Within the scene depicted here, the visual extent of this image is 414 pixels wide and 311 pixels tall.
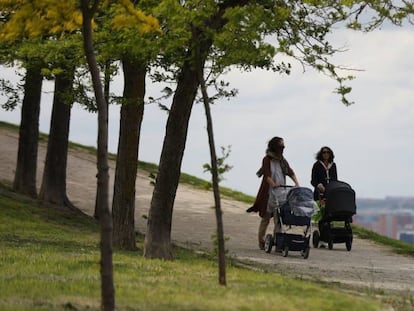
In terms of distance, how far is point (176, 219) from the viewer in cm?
3061

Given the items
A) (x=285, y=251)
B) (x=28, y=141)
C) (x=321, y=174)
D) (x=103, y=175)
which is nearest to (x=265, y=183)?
(x=285, y=251)

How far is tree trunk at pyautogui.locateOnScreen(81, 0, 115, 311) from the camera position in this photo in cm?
1098

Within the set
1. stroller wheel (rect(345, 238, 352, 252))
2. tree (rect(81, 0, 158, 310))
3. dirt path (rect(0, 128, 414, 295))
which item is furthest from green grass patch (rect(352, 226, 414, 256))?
tree (rect(81, 0, 158, 310))

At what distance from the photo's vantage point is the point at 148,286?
1299 cm

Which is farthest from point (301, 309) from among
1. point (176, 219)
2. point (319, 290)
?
point (176, 219)

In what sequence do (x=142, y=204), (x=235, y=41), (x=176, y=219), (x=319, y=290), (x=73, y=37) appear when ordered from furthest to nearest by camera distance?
(x=142, y=204), (x=176, y=219), (x=73, y=37), (x=235, y=41), (x=319, y=290)

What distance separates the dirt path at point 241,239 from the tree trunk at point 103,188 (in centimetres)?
515

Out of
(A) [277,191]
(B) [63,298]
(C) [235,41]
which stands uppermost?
(C) [235,41]

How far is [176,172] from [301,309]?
6860 mm

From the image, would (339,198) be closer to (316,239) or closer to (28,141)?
(316,239)

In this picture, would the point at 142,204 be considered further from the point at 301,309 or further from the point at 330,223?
the point at 301,309

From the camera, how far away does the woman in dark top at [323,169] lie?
2300 cm

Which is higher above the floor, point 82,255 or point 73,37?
point 73,37

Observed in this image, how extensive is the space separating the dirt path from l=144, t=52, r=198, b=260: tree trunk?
149 cm
